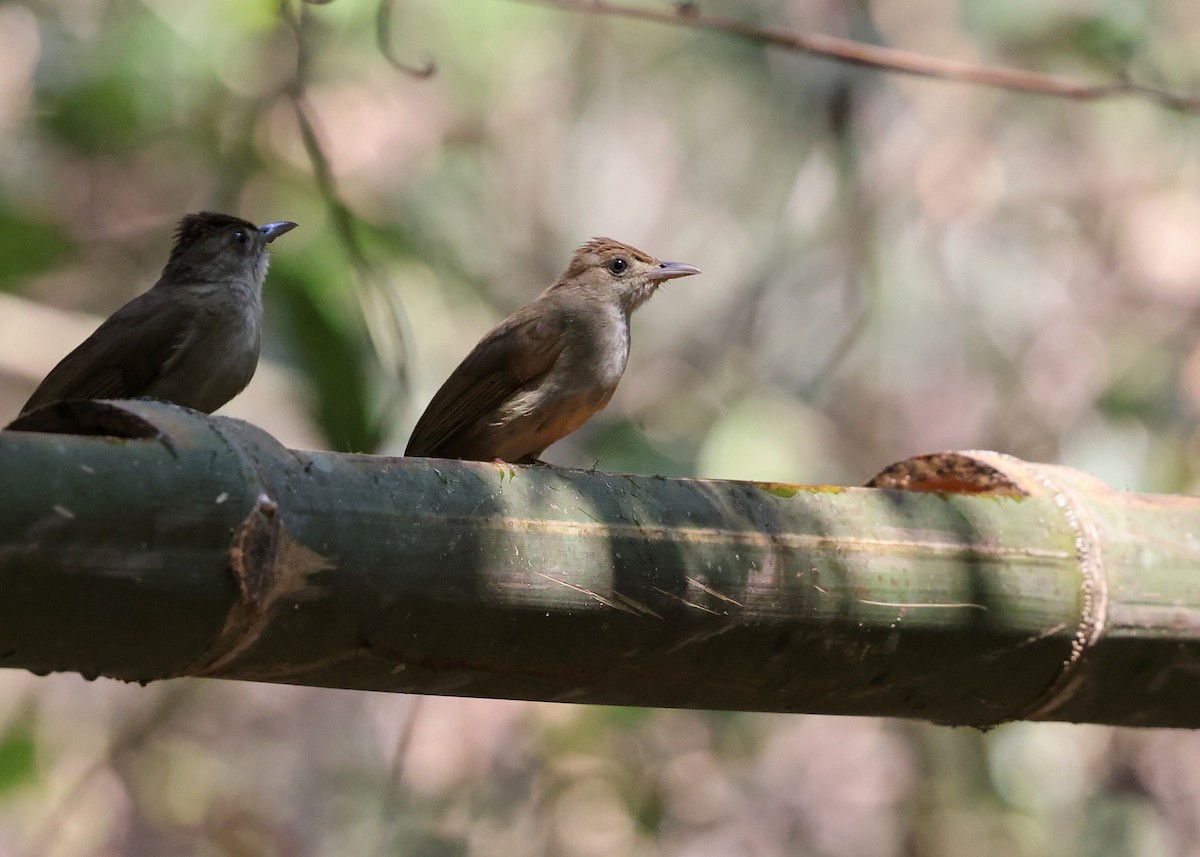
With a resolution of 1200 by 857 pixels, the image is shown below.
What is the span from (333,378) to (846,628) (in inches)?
84.8

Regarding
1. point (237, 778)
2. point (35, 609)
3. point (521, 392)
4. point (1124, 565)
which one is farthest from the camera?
point (237, 778)

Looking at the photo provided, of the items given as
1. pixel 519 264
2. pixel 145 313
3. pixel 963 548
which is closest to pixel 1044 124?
pixel 519 264

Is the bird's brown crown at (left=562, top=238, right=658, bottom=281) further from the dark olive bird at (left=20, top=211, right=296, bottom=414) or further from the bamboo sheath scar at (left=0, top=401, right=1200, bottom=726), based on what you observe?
the bamboo sheath scar at (left=0, top=401, right=1200, bottom=726)

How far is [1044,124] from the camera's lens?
27.8ft

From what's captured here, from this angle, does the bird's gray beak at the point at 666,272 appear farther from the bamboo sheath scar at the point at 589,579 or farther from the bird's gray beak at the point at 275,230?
the bamboo sheath scar at the point at 589,579

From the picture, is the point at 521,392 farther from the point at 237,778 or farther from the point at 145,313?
the point at 237,778

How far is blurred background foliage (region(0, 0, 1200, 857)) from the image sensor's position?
6.59 meters

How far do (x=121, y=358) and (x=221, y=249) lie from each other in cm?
64

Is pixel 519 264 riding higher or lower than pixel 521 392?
higher

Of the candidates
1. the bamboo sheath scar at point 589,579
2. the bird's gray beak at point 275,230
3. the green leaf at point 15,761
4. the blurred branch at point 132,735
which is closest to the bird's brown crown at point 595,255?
the bird's gray beak at point 275,230

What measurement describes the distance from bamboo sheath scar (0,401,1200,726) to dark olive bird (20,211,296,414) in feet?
6.25

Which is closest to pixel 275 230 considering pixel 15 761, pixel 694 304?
pixel 15 761

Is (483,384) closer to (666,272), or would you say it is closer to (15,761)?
(666,272)

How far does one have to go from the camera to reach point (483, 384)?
13.6 ft
